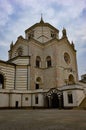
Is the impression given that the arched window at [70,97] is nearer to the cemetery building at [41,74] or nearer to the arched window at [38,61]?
the cemetery building at [41,74]

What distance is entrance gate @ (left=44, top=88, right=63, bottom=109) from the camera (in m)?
28.0

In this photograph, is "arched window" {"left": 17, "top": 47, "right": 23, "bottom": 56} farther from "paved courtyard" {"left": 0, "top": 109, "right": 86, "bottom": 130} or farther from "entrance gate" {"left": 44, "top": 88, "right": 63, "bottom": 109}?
"paved courtyard" {"left": 0, "top": 109, "right": 86, "bottom": 130}

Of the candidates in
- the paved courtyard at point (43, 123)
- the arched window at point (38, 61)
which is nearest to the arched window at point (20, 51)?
the arched window at point (38, 61)

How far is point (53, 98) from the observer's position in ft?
98.9

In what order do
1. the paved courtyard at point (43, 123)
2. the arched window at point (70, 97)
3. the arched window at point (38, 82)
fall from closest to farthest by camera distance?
the paved courtyard at point (43, 123) → the arched window at point (70, 97) → the arched window at point (38, 82)

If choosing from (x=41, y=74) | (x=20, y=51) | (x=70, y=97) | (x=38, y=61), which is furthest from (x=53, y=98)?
(x=20, y=51)

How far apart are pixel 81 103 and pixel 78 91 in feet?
6.50

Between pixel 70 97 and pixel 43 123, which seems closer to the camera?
pixel 43 123

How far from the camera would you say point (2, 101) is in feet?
93.7

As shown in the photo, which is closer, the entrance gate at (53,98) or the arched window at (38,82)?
the entrance gate at (53,98)

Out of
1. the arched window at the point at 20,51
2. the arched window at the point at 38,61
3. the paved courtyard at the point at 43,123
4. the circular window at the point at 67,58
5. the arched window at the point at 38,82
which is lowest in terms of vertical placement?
the paved courtyard at the point at 43,123

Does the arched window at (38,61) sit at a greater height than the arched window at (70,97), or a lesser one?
greater

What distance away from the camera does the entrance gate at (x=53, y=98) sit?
1104 inches

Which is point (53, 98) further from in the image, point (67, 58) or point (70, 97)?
point (67, 58)
